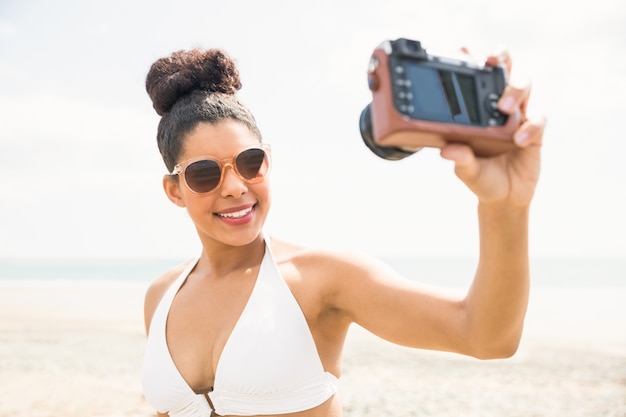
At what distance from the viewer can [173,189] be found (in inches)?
114

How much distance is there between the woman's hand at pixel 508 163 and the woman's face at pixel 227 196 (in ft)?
4.05

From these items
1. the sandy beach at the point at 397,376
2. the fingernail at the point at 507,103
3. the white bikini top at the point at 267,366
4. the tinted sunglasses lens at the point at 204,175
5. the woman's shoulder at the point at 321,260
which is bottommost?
the sandy beach at the point at 397,376

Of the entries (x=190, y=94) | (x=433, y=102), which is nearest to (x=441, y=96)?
(x=433, y=102)

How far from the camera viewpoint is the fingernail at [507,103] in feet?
4.62

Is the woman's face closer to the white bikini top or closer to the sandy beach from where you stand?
the white bikini top

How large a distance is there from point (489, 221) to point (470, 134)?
0.28m

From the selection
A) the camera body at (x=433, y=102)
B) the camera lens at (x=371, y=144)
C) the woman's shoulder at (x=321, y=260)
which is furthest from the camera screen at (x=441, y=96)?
the woman's shoulder at (x=321, y=260)

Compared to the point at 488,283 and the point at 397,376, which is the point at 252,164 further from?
the point at 397,376

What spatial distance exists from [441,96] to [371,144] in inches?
8.4

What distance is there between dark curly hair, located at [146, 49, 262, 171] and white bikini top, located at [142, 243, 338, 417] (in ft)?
2.23

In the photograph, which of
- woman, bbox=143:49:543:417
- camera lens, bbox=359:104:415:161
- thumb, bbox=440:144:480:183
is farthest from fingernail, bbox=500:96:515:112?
woman, bbox=143:49:543:417

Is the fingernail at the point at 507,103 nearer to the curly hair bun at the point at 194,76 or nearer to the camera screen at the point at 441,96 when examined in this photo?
the camera screen at the point at 441,96

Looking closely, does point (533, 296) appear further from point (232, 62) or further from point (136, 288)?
point (232, 62)

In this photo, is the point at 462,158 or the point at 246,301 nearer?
the point at 462,158
